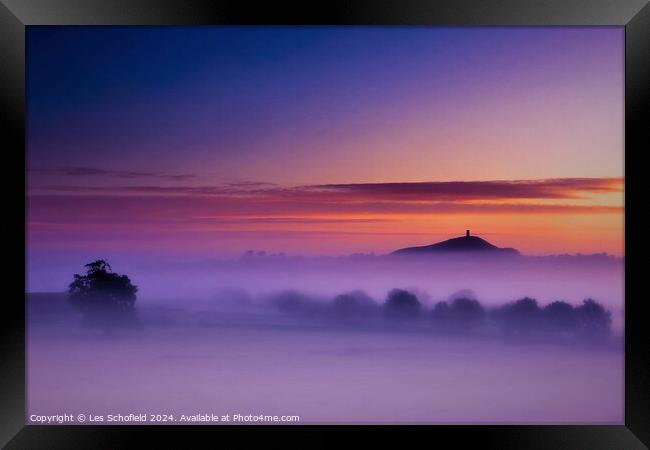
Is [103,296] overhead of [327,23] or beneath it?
beneath

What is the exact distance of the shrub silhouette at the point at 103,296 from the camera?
4.61 metres

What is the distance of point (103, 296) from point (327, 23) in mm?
2520

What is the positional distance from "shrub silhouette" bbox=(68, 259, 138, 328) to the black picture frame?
0.45 m

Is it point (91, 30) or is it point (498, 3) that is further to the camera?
point (91, 30)

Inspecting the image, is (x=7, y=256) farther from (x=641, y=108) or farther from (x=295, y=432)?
(x=641, y=108)

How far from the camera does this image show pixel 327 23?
4.24 meters

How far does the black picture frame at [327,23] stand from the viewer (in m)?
4.18

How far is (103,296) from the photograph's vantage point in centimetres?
460

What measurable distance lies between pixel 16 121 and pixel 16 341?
1.49m

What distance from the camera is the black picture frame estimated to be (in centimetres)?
418

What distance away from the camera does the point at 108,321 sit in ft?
15.4

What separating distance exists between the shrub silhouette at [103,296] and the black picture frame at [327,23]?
0.45 metres

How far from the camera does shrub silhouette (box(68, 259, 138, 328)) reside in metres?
4.61

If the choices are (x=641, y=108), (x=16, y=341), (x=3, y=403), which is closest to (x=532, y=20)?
(x=641, y=108)
